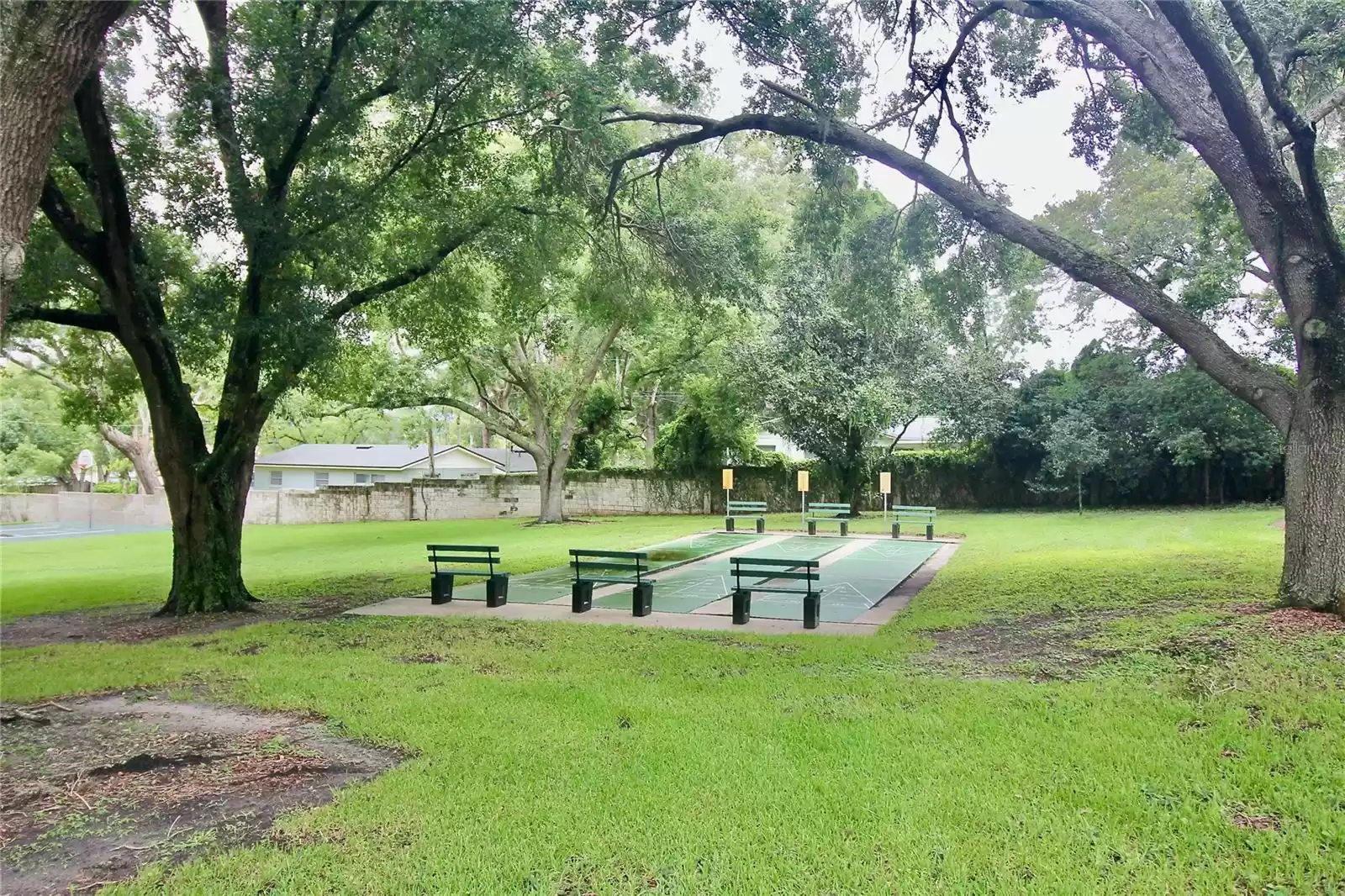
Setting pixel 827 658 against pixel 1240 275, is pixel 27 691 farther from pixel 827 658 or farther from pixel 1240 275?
pixel 1240 275

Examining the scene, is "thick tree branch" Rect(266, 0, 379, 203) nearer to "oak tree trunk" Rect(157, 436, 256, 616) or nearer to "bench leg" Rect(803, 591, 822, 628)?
"oak tree trunk" Rect(157, 436, 256, 616)

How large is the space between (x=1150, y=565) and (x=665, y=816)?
36.4 ft

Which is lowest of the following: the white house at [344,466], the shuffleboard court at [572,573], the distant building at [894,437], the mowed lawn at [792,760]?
the shuffleboard court at [572,573]

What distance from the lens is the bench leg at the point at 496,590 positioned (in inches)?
396

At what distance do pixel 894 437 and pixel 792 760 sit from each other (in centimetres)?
2501

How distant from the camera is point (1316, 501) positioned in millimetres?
7352

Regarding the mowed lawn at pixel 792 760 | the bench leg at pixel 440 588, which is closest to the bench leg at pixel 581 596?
the mowed lawn at pixel 792 760

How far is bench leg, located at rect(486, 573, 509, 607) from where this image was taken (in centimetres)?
1005

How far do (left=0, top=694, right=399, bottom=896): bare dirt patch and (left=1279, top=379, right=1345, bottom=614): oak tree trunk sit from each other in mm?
8074

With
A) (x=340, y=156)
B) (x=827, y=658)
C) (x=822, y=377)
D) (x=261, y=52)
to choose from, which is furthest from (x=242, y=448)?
(x=822, y=377)

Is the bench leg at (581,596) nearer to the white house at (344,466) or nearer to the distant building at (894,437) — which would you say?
the distant building at (894,437)

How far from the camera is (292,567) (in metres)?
16.0

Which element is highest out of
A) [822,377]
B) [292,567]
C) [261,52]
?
[261,52]

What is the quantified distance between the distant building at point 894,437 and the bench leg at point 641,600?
15324 millimetres
